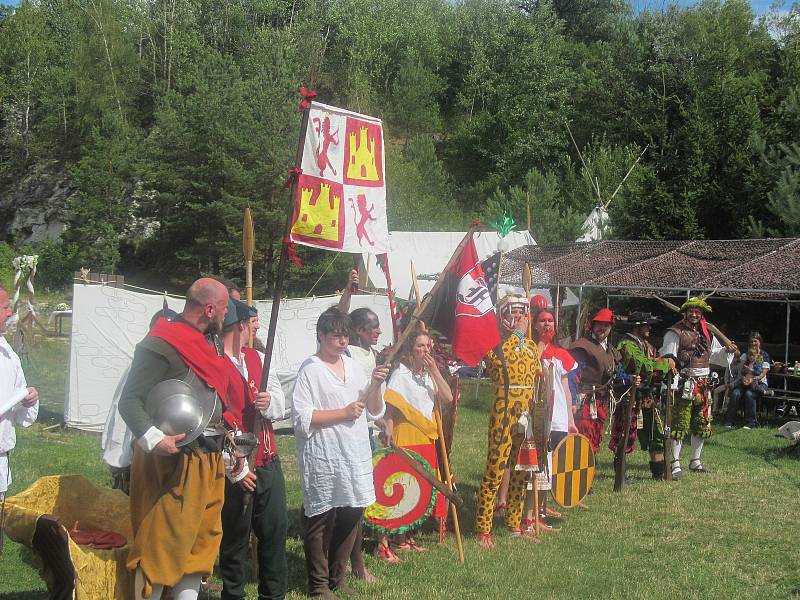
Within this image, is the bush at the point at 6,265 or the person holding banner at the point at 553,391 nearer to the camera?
the person holding banner at the point at 553,391

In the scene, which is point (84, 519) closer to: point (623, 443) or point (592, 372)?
point (592, 372)

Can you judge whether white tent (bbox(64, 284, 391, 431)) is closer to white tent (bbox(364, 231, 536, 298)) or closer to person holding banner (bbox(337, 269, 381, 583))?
person holding banner (bbox(337, 269, 381, 583))

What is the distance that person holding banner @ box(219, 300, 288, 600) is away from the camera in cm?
459

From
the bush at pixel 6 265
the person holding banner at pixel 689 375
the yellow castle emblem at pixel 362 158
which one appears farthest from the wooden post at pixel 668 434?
the bush at pixel 6 265

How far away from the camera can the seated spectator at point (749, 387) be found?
1401 cm

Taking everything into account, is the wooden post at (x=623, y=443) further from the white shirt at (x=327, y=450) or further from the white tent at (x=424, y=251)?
the white tent at (x=424, y=251)

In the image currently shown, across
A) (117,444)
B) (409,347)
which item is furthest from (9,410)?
(409,347)

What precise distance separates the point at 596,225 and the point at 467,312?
60.7 ft

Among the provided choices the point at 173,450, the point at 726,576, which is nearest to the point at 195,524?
the point at 173,450

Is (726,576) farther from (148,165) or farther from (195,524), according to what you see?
(148,165)

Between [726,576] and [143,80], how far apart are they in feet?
138

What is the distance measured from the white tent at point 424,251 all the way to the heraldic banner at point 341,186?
41.2 feet

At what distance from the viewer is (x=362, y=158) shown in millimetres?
5703

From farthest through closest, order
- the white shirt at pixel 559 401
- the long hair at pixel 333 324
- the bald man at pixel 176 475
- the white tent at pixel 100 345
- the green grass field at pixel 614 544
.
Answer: the white tent at pixel 100 345 → the white shirt at pixel 559 401 → the green grass field at pixel 614 544 → the long hair at pixel 333 324 → the bald man at pixel 176 475
